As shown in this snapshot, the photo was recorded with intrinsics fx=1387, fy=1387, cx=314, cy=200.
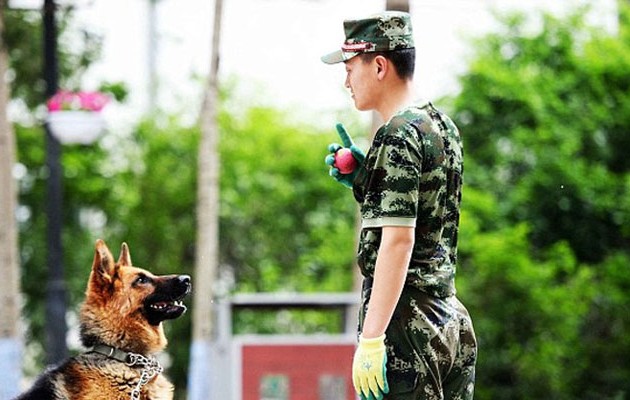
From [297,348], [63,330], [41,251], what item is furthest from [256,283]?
[63,330]

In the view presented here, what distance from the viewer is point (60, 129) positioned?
14078 millimetres

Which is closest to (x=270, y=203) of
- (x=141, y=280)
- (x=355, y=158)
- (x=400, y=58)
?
(x=141, y=280)

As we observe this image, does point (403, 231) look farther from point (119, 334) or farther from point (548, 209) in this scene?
point (548, 209)

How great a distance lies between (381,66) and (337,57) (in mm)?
202

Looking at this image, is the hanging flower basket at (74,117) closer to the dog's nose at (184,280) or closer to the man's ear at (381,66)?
the dog's nose at (184,280)

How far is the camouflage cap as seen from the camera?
4527mm

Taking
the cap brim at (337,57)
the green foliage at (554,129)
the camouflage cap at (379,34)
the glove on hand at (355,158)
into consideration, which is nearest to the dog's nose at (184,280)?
the glove on hand at (355,158)

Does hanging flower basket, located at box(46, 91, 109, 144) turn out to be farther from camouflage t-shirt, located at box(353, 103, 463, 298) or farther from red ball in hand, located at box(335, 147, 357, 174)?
camouflage t-shirt, located at box(353, 103, 463, 298)

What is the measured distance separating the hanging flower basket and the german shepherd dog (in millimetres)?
9031

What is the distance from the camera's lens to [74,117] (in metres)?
14.0

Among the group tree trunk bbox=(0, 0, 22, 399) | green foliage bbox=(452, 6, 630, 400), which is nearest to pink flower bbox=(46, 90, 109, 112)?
tree trunk bbox=(0, 0, 22, 399)

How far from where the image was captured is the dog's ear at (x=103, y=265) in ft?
16.7

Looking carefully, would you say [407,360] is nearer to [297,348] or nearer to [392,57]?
[392,57]

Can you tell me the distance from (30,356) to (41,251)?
2.13 m
